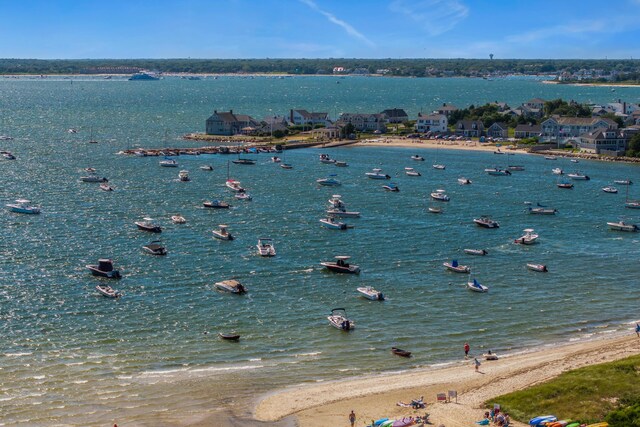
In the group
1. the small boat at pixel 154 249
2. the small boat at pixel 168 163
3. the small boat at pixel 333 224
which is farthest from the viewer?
the small boat at pixel 168 163

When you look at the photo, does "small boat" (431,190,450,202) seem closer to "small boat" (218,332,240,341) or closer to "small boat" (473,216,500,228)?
"small boat" (473,216,500,228)

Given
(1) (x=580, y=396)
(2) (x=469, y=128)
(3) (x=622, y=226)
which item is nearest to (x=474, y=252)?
(3) (x=622, y=226)

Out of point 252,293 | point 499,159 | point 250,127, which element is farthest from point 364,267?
point 250,127

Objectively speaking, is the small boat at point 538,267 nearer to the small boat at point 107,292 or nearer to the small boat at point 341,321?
the small boat at point 341,321

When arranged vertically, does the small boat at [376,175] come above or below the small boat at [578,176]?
below

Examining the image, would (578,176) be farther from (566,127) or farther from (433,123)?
(433,123)

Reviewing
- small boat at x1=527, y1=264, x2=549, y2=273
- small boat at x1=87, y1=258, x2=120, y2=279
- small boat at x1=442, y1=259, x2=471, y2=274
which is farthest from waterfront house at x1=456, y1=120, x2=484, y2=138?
small boat at x1=87, y1=258, x2=120, y2=279

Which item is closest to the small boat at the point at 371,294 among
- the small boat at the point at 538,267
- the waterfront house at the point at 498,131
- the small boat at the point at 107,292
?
the small boat at the point at 538,267
